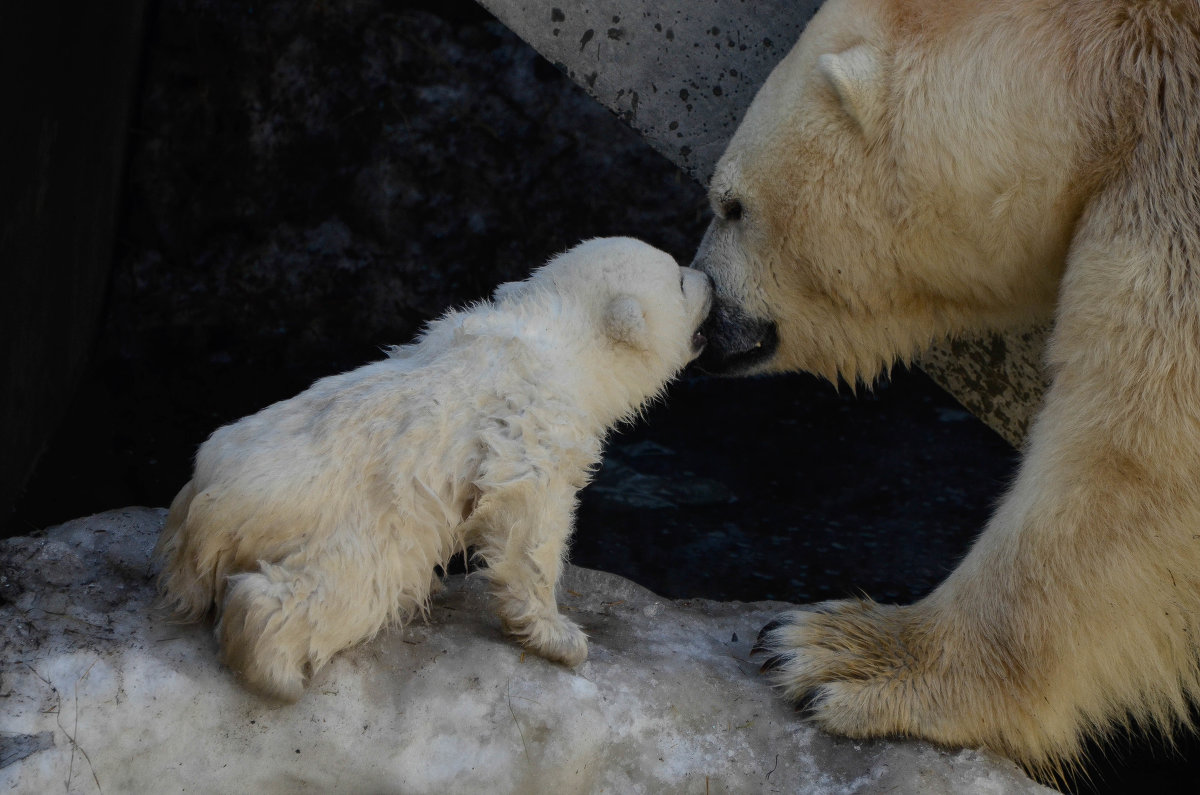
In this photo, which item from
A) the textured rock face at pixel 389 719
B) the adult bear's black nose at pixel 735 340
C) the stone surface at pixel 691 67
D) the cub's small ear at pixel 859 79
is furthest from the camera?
the stone surface at pixel 691 67

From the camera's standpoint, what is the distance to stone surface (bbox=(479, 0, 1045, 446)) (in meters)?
3.58

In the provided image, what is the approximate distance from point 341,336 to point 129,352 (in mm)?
867

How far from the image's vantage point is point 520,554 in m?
2.20

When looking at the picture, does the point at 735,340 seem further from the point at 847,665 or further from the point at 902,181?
the point at 847,665

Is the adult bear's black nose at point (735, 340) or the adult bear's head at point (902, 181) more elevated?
the adult bear's head at point (902, 181)

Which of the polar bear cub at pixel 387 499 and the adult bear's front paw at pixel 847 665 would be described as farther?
the adult bear's front paw at pixel 847 665

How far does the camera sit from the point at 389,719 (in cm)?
214

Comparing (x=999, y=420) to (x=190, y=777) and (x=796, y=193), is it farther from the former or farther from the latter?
(x=190, y=777)

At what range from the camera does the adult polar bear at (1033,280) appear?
2172 millimetres

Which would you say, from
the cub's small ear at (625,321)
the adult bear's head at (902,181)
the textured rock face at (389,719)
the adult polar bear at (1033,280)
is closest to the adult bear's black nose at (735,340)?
the adult bear's head at (902,181)

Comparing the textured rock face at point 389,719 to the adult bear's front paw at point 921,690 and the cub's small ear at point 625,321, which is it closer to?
the adult bear's front paw at point 921,690

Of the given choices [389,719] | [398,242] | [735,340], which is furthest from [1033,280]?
[398,242]

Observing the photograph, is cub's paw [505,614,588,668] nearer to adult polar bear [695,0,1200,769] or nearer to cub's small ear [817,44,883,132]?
adult polar bear [695,0,1200,769]

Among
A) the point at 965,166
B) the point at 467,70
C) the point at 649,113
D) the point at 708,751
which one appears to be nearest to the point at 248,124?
the point at 467,70
